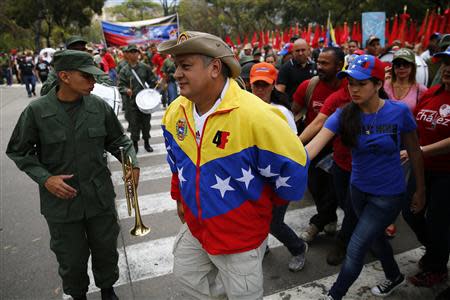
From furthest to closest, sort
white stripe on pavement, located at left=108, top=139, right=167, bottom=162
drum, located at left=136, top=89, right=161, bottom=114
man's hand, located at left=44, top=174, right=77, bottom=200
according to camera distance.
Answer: white stripe on pavement, located at left=108, top=139, right=167, bottom=162, drum, located at left=136, top=89, right=161, bottom=114, man's hand, located at left=44, top=174, right=77, bottom=200

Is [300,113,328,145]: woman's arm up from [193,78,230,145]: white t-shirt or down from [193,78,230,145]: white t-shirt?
down

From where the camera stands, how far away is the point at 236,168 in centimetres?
204

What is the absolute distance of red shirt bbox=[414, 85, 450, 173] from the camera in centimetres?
304

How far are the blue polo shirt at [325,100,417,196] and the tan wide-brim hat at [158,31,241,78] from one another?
3.62ft

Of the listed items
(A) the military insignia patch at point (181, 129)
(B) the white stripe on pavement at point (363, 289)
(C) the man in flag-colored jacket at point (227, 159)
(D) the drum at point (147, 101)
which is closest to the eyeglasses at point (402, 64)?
(B) the white stripe on pavement at point (363, 289)

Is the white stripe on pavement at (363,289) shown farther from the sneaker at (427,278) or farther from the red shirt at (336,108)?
the red shirt at (336,108)

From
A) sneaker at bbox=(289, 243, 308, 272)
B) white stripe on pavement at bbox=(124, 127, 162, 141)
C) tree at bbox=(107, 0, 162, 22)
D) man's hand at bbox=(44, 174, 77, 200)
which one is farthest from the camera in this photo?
tree at bbox=(107, 0, 162, 22)

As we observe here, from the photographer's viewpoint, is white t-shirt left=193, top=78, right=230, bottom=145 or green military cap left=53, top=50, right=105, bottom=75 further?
green military cap left=53, top=50, right=105, bottom=75

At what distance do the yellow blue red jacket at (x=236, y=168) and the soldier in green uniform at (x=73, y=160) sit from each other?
88 centimetres

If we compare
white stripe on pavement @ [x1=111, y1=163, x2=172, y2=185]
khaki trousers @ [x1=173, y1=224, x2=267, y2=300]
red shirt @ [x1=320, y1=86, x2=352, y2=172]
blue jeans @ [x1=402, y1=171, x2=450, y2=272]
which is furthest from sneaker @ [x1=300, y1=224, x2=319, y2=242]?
white stripe on pavement @ [x1=111, y1=163, x2=172, y2=185]

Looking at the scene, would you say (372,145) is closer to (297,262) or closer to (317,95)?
(297,262)

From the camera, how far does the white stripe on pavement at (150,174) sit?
6.52 metres

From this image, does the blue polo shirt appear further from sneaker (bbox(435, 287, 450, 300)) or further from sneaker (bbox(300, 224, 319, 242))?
sneaker (bbox(300, 224, 319, 242))

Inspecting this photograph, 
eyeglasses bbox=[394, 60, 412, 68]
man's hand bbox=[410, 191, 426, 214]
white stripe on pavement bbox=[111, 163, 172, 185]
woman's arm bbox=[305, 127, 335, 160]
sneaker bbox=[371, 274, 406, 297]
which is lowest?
white stripe on pavement bbox=[111, 163, 172, 185]
